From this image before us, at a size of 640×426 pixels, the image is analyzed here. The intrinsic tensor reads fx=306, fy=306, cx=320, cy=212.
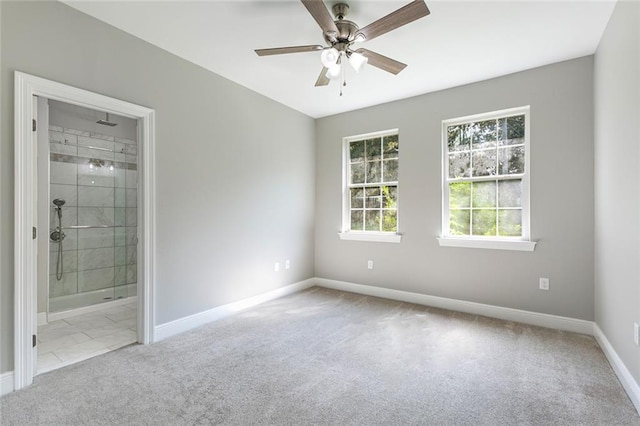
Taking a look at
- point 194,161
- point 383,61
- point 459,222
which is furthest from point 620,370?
point 194,161

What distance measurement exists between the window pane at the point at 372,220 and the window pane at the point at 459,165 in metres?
1.13

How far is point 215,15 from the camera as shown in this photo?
7.84 feet

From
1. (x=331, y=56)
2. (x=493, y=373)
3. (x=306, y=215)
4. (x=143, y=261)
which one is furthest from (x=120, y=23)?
(x=493, y=373)

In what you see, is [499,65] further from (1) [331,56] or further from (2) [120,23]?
(2) [120,23]

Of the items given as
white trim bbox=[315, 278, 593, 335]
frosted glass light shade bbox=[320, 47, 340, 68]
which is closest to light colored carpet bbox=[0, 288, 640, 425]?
white trim bbox=[315, 278, 593, 335]

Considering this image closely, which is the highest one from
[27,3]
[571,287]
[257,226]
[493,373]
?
[27,3]

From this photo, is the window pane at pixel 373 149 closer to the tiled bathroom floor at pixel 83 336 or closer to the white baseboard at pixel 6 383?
the tiled bathroom floor at pixel 83 336

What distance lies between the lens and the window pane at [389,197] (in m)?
4.25

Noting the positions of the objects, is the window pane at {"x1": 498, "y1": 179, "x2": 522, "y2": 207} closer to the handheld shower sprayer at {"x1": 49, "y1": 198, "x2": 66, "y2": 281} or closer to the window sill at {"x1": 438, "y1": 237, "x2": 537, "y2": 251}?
the window sill at {"x1": 438, "y1": 237, "x2": 537, "y2": 251}

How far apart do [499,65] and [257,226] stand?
3261 millimetres

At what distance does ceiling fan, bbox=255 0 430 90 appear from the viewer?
1884 mm

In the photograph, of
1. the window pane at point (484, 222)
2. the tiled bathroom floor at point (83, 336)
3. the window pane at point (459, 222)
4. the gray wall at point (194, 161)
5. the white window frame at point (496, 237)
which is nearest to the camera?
the gray wall at point (194, 161)

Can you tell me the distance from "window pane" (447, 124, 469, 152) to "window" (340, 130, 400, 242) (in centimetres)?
66

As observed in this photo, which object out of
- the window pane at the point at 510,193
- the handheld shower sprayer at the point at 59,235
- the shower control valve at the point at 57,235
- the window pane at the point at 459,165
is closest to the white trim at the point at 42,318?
the handheld shower sprayer at the point at 59,235
